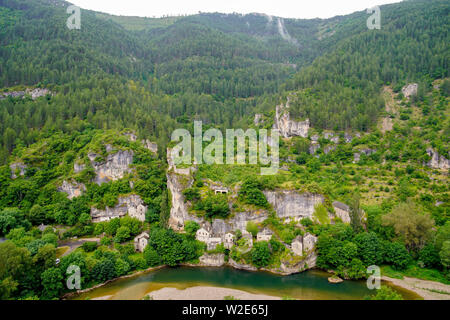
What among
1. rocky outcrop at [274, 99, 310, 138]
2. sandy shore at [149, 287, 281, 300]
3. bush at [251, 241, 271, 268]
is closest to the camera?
sandy shore at [149, 287, 281, 300]

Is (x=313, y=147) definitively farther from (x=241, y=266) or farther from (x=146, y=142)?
(x=146, y=142)

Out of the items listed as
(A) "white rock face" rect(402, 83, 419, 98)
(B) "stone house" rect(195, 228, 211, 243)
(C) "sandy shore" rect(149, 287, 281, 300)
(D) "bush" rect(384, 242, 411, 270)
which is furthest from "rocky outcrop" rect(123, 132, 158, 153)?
(A) "white rock face" rect(402, 83, 419, 98)

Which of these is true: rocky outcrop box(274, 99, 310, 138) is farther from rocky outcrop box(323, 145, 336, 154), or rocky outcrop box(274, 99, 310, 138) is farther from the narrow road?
the narrow road

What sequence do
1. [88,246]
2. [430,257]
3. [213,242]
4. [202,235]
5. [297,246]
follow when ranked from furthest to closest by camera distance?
[202,235], [213,242], [88,246], [297,246], [430,257]

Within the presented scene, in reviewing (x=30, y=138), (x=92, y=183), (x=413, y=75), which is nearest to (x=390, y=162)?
(x=413, y=75)

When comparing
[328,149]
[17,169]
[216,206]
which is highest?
[328,149]

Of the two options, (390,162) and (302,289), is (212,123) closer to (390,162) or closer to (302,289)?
(390,162)

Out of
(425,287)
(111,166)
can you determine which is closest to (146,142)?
(111,166)
